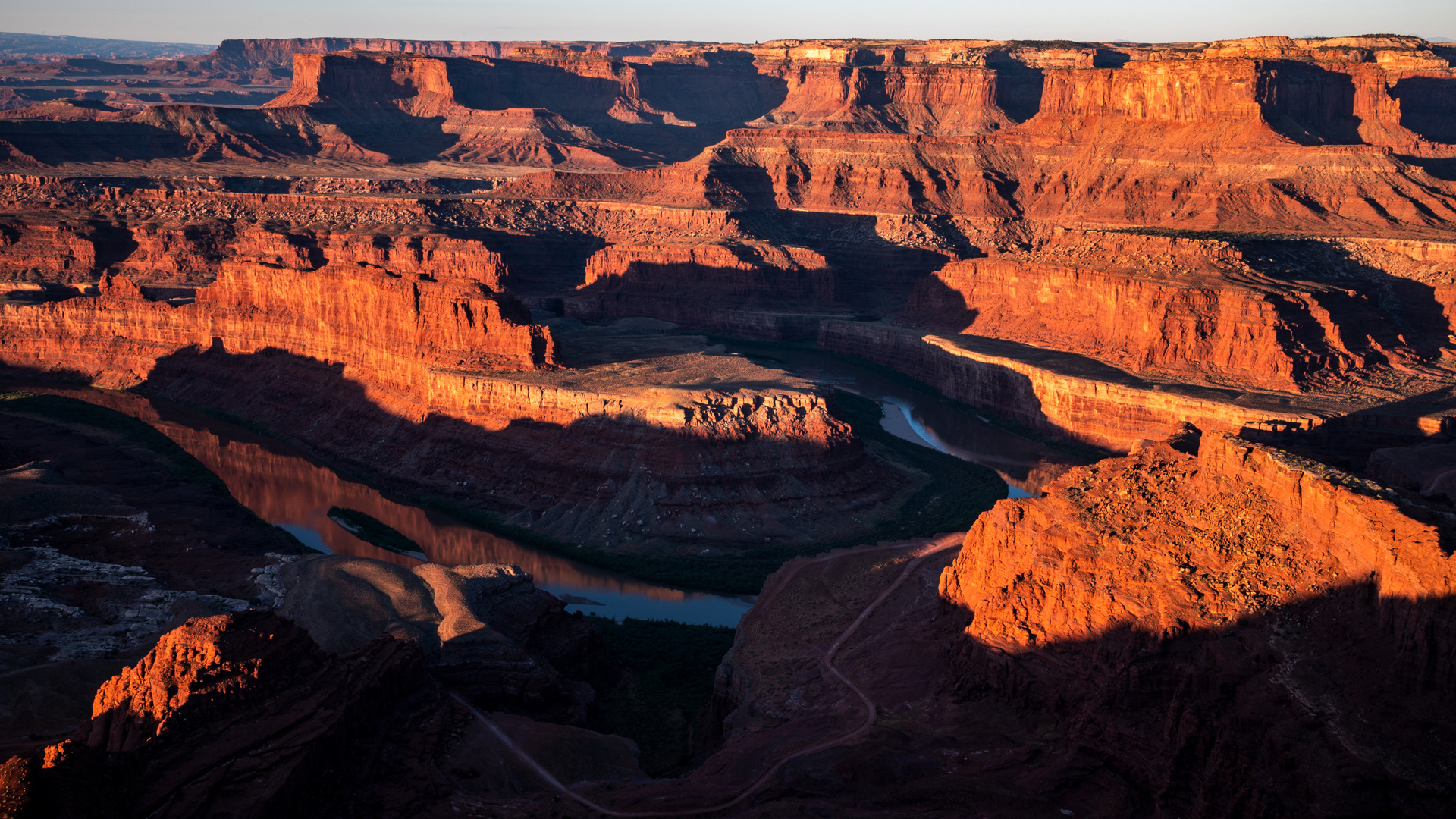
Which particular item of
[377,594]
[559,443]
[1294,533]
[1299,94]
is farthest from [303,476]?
[1299,94]

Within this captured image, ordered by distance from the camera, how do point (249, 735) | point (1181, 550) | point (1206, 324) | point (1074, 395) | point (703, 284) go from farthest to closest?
point (703, 284) < point (1206, 324) < point (1074, 395) < point (1181, 550) < point (249, 735)

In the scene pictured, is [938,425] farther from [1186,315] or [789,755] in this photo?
[789,755]

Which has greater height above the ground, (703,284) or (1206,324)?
(1206,324)

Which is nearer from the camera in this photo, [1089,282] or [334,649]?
[334,649]

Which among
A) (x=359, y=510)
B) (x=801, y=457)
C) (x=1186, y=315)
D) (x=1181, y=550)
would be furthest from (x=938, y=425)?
(x=1181, y=550)

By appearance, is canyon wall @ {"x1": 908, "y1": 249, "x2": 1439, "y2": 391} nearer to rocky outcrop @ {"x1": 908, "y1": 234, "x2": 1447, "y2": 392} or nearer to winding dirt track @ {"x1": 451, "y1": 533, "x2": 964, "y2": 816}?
rocky outcrop @ {"x1": 908, "y1": 234, "x2": 1447, "y2": 392}

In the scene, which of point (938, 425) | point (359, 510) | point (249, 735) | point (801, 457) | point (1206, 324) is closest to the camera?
point (249, 735)

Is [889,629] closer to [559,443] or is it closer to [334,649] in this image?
[334,649]
